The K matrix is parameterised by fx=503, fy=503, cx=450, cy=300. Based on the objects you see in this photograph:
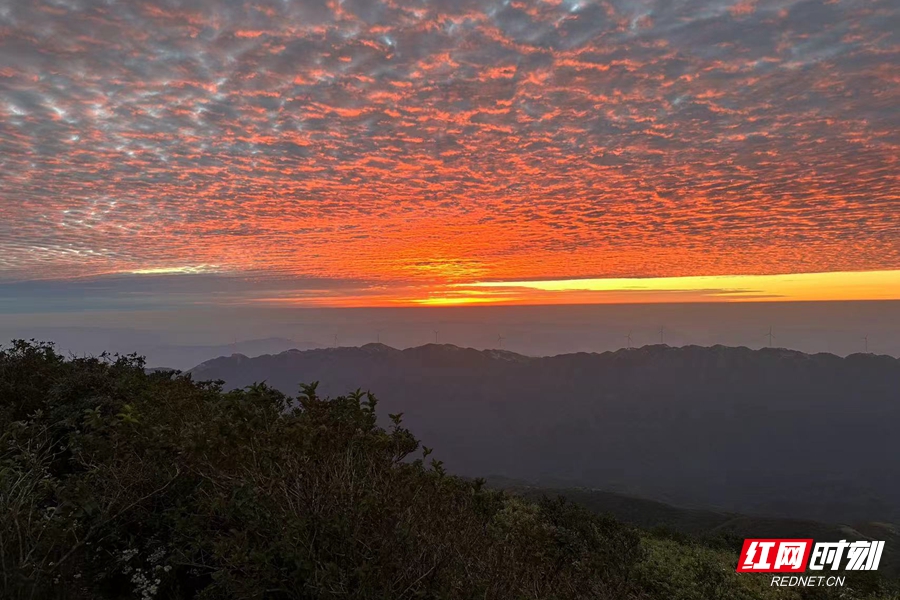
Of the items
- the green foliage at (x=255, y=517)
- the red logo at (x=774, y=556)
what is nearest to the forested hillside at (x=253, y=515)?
the green foliage at (x=255, y=517)

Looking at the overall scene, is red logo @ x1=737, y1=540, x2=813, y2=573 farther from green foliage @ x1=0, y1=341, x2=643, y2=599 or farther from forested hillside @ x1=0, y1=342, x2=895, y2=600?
green foliage @ x1=0, y1=341, x2=643, y2=599

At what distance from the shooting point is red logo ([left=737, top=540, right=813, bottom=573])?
55.0 ft

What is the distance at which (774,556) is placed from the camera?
18.3 m

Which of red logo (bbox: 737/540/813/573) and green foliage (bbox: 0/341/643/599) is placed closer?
green foliage (bbox: 0/341/643/599)

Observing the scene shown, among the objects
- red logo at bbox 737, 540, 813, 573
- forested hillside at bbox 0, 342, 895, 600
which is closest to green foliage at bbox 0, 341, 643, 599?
forested hillside at bbox 0, 342, 895, 600

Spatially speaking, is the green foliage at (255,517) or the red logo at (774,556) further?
the red logo at (774,556)

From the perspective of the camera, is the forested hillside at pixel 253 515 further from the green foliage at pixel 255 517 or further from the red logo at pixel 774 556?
the red logo at pixel 774 556

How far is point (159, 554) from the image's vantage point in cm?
739

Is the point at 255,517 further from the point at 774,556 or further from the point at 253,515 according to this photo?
the point at 774,556

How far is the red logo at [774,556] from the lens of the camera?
660 inches

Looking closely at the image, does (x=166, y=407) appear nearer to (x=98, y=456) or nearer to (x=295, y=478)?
(x=98, y=456)

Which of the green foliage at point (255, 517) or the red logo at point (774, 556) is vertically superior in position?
the green foliage at point (255, 517)

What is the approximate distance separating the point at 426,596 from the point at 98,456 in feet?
22.9

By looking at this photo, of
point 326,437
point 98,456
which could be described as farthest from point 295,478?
point 98,456
